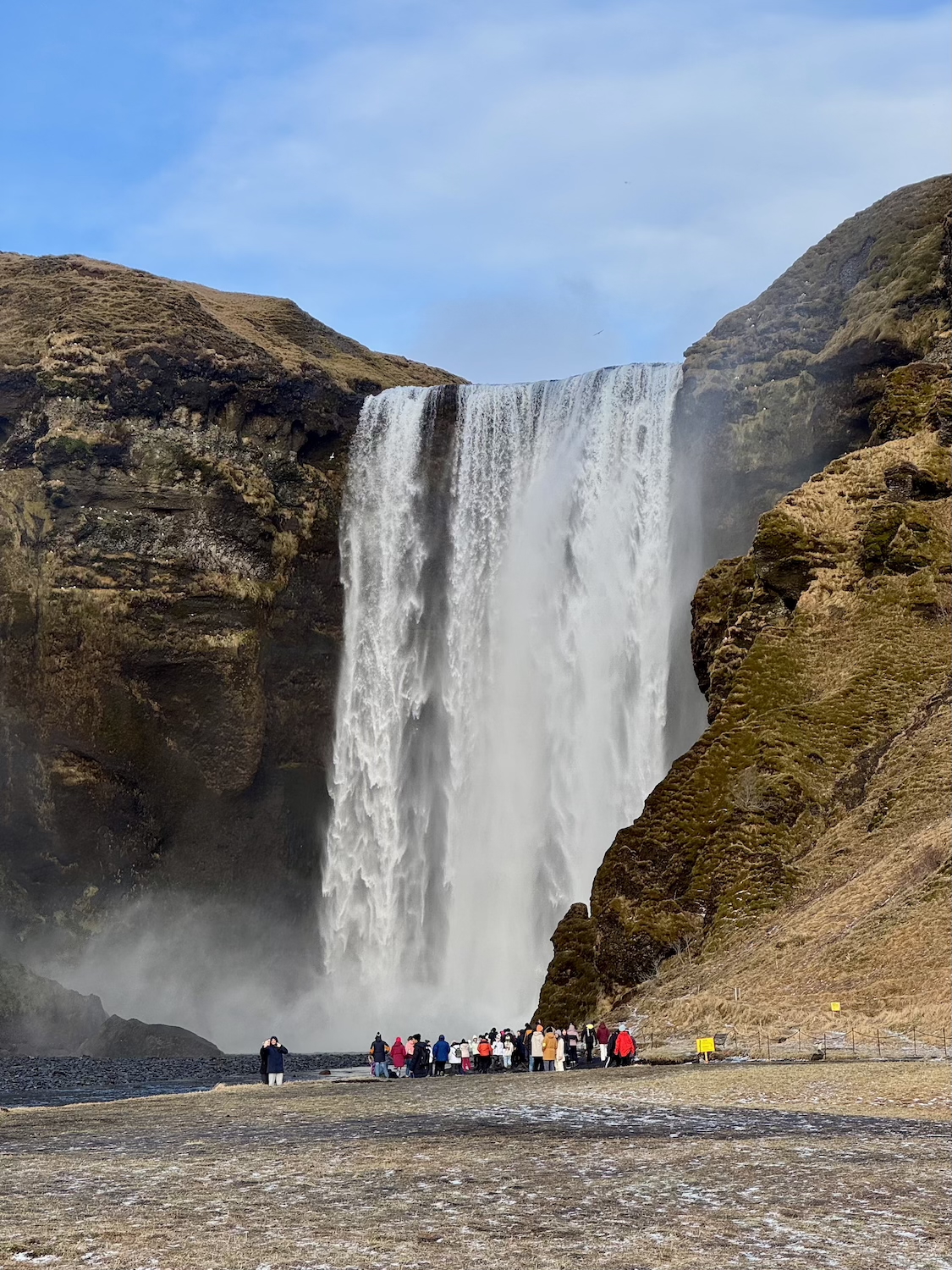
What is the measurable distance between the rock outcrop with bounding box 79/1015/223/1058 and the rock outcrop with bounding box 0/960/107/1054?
4.21 ft

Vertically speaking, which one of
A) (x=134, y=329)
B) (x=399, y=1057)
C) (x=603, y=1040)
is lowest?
(x=399, y=1057)

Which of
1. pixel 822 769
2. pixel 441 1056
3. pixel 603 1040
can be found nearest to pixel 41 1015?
pixel 441 1056

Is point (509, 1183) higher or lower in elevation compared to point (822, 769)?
lower

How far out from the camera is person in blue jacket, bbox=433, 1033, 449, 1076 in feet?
120

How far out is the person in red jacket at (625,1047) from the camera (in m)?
31.7

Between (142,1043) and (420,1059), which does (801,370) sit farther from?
(142,1043)

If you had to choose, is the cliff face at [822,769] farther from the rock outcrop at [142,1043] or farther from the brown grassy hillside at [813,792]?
the rock outcrop at [142,1043]

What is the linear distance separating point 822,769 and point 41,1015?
3237 centimetres

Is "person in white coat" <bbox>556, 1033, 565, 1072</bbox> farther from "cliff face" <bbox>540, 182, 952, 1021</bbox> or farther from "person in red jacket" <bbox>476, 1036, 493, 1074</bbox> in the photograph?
"person in red jacket" <bbox>476, 1036, 493, 1074</bbox>

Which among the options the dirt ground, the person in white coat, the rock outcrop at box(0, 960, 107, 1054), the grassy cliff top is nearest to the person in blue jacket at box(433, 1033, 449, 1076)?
the person in white coat

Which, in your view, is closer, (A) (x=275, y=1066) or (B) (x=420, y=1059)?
(A) (x=275, y=1066)

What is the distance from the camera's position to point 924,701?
144 ft

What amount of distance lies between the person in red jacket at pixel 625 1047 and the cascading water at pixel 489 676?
1008 inches

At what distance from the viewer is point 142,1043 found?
5356 centimetres
